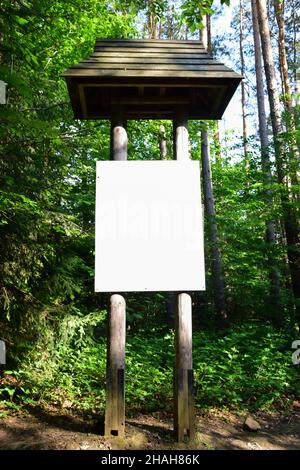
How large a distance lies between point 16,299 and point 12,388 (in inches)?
52.5

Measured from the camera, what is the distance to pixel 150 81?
168 inches

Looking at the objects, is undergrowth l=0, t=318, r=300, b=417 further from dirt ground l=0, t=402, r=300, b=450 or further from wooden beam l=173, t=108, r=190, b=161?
wooden beam l=173, t=108, r=190, b=161

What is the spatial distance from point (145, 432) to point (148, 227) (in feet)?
8.15

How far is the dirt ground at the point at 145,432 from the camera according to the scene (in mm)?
3895

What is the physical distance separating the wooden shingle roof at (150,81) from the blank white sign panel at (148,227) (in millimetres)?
958

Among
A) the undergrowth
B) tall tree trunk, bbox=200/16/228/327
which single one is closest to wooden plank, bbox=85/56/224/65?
the undergrowth

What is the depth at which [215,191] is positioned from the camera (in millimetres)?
15906

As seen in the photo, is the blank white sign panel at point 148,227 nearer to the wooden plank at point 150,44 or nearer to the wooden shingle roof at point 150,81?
the wooden shingle roof at point 150,81

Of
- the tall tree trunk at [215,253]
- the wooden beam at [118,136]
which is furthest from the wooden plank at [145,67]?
the tall tree trunk at [215,253]

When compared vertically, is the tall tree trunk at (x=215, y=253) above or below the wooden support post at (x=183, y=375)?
above

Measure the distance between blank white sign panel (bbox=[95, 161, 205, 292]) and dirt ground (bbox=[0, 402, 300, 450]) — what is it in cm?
170

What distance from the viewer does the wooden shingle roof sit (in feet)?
13.9

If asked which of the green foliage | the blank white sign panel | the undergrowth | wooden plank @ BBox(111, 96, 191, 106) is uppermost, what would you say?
the green foliage
